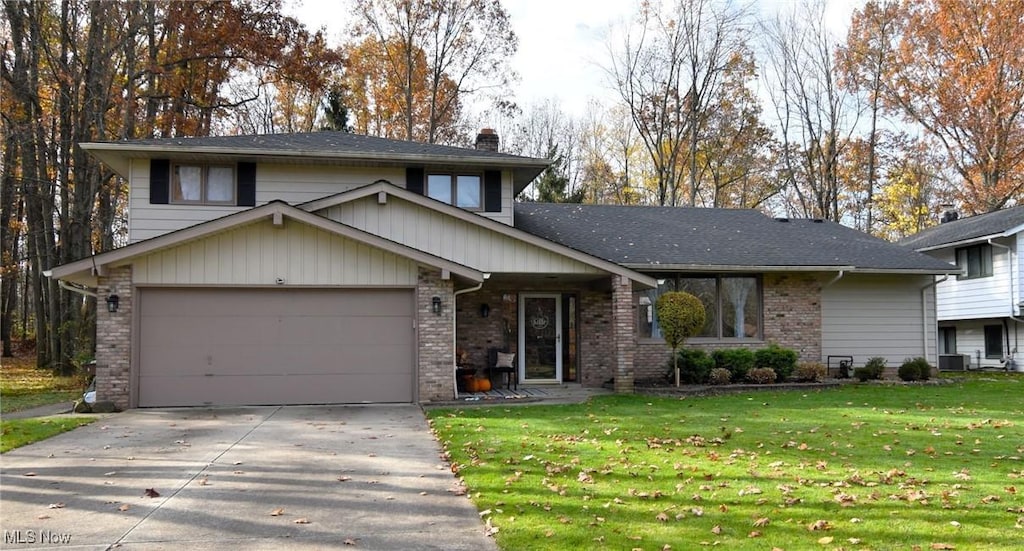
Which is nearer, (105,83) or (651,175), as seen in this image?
(105,83)

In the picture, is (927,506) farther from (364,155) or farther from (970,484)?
(364,155)

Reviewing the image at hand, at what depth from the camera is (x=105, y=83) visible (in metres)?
22.4

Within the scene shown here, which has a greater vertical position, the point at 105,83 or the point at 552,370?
the point at 105,83

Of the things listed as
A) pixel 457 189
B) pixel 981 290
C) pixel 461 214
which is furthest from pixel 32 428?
pixel 981 290

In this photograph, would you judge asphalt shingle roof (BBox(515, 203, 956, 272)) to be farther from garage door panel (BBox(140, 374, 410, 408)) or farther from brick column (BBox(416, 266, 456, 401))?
garage door panel (BBox(140, 374, 410, 408))

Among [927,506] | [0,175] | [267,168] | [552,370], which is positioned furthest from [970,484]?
[0,175]

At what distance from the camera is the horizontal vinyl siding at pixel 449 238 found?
14.9m

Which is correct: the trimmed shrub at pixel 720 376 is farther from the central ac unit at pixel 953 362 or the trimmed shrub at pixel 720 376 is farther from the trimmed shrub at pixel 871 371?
the central ac unit at pixel 953 362

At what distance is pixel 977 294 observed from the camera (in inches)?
950

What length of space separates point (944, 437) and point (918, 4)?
89.0 feet

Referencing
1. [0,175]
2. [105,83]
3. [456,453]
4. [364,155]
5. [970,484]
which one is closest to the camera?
[970,484]

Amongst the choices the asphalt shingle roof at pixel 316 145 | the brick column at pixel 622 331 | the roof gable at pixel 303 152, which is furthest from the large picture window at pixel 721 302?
the asphalt shingle roof at pixel 316 145

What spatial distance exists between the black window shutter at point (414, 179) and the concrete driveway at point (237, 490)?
677cm

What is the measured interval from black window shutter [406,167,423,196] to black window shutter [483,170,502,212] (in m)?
1.39
